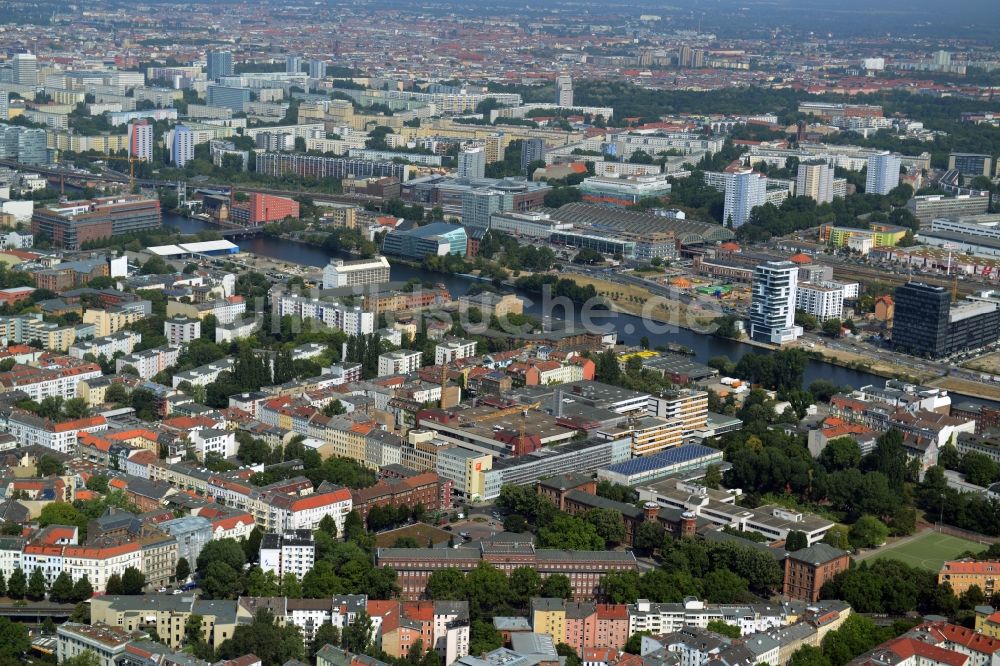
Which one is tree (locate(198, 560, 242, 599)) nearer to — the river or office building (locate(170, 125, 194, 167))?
the river

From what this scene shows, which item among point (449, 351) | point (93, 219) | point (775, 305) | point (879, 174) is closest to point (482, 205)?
point (93, 219)

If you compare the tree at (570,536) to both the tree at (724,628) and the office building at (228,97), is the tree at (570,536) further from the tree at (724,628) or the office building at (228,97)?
the office building at (228,97)

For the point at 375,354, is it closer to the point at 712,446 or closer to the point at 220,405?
the point at 220,405

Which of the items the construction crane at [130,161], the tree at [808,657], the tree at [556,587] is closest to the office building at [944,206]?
A: the construction crane at [130,161]

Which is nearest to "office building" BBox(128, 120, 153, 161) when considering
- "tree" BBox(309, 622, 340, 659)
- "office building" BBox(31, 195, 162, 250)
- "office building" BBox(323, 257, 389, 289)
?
"office building" BBox(31, 195, 162, 250)

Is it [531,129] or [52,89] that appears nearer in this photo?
[531,129]

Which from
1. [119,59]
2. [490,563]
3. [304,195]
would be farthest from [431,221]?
[119,59]

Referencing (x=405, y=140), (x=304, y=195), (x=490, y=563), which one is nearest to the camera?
(x=490, y=563)
